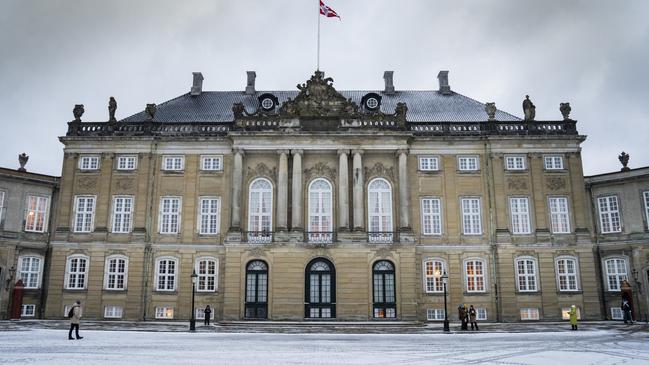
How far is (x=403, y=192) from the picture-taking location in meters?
36.7

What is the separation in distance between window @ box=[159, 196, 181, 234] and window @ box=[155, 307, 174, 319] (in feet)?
17.8

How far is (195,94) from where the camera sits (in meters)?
45.4

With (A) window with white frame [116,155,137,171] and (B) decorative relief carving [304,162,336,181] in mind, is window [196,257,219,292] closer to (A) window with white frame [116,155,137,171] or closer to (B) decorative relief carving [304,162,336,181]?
(A) window with white frame [116,155,137,171]

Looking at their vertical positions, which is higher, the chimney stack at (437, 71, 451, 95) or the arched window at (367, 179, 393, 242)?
the chimney stack at (437, 71, 451, 95)

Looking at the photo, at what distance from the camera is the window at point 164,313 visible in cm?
3603

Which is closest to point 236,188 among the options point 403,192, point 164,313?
point 164,313

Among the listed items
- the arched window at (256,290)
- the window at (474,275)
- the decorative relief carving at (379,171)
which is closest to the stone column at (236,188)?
the arched window at (256,290)

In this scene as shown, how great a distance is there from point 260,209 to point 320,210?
4.34 metres

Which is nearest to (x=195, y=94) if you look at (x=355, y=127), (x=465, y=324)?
(x=355, y=127)

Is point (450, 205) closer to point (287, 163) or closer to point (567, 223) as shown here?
point (567, 223)

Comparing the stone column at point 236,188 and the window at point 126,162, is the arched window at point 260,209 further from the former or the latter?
the window at point 126,162

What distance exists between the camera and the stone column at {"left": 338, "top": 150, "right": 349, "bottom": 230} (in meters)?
36.2

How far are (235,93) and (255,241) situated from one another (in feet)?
52.0

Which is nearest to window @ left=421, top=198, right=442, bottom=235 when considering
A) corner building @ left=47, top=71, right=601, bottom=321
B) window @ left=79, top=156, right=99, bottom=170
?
corner building @ left=47, top=71, right=601, bottom=321
